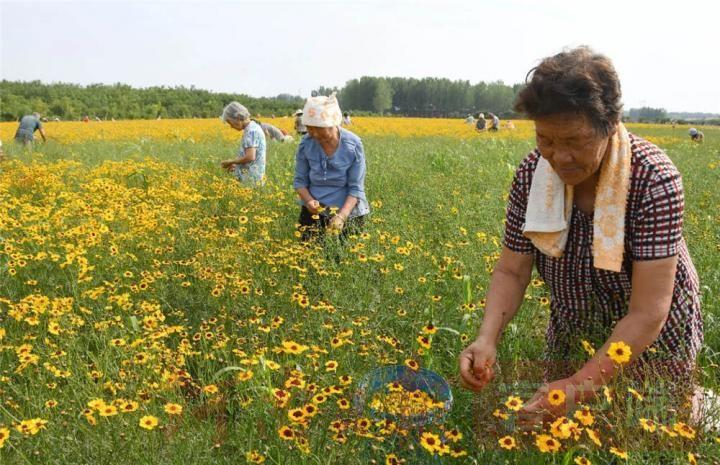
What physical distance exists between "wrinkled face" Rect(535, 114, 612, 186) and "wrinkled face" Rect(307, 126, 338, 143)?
8.73 ft

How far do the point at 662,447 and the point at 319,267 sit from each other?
199cm

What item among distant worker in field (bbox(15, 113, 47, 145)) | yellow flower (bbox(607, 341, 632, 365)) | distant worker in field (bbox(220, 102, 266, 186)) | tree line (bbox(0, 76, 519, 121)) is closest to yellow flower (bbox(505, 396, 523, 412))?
yellow flower (bbox(607, 341, 632, 365))

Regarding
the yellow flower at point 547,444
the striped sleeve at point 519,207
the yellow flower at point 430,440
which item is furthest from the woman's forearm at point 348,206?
the yellow flower at point 547,444

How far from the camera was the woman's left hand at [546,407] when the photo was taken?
1698 mm

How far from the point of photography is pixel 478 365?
1971 millimetres

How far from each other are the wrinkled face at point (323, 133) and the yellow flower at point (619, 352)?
3062 mm

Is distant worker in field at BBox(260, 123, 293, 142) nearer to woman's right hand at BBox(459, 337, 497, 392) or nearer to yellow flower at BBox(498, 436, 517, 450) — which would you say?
woman's right hand at BBox(459, 337, 497, 392)

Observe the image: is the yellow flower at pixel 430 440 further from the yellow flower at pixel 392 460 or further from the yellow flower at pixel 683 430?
the yellow flower at pixel 683 430

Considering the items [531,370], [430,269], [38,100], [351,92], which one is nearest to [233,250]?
[430,269]

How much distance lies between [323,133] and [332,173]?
0.35m

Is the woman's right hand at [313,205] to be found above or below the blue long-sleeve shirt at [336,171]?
below

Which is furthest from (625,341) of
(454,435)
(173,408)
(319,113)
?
(319,113)

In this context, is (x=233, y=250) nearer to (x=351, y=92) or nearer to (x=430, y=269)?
(x=430, y=269)

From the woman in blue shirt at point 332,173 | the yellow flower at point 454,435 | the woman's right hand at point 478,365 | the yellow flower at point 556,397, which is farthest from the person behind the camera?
the woman in blue shirt at point 332,173
